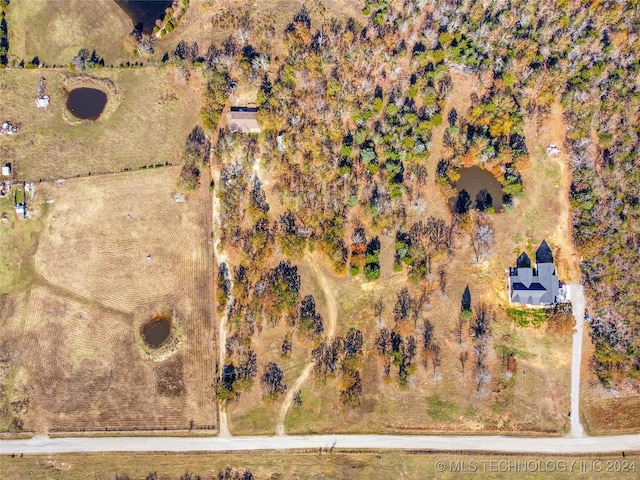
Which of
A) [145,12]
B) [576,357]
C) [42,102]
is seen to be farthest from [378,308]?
[42,102]

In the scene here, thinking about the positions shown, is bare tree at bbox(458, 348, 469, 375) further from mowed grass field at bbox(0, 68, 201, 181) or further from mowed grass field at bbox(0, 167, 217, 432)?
mowed grass field at bbox(0, 68, 201, 181)

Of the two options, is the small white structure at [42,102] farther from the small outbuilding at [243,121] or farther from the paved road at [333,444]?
the paved road at [333,444]

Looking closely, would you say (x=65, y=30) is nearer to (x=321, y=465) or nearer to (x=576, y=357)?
(x=321, y=465)

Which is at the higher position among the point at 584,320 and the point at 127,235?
the point at 127,235

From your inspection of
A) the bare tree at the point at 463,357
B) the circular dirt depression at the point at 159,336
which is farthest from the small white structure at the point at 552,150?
the circular dirt depression at the point at 159,336

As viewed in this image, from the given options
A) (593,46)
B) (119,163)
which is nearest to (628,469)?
(593,46)

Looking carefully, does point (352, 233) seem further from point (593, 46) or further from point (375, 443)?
point (593, 46)

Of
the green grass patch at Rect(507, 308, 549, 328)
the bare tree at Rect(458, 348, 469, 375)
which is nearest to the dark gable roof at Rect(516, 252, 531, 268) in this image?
the green grass patch at Rect(507, 308, 549, 328)
